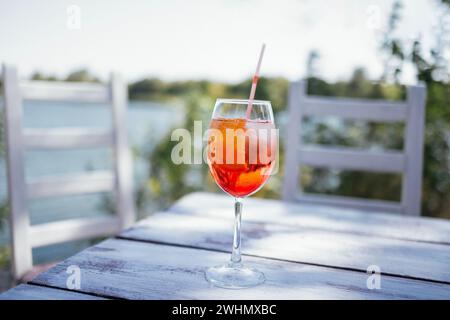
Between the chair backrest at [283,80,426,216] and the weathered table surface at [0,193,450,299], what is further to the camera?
the chair backrest at [283,80,426,216]

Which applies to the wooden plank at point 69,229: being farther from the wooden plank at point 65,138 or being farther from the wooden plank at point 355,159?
the wooden plank at point 355,159

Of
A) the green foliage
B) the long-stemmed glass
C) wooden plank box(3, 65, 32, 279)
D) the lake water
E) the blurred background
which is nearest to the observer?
the long-stemmed glass

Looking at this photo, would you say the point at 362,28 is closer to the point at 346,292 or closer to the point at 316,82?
the point at 316,82

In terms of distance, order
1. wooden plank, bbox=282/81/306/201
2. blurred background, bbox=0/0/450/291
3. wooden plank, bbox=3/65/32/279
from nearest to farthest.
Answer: wooden plank, bbox=3/65/32/279
wooden plank, bbox=282/81/306/201
blurred background, bbox=0/0/450/291

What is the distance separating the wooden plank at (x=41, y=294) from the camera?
2.10 ft

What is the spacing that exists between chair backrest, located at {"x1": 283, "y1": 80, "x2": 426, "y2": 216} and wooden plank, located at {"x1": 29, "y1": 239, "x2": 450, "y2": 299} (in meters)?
0.97

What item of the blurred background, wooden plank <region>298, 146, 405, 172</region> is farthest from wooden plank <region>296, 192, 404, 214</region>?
the blurred background

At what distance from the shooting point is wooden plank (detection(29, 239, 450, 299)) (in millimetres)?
680

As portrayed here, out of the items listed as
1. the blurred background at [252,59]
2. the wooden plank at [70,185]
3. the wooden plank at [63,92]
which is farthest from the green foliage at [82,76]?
the wooden plank at [70,185]

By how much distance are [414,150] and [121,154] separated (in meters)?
1.19

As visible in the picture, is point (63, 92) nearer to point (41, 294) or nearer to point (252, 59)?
point (41, 294)

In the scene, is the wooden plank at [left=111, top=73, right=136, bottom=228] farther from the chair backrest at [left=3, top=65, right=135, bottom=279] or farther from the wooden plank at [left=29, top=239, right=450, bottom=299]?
the wooden plank at [left=29, top=239, right=450, bottom=299]

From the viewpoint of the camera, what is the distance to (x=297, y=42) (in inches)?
129
